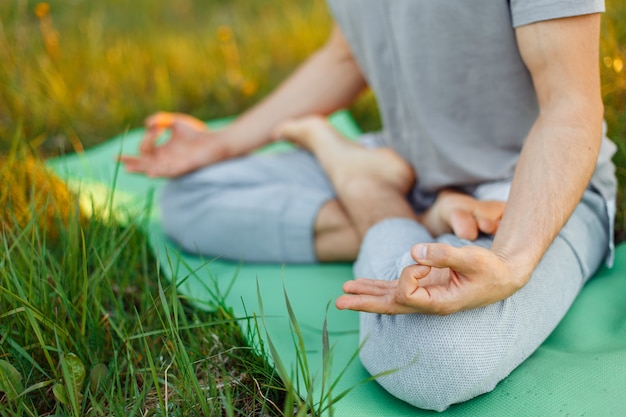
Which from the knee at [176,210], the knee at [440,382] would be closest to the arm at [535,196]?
the knee at [440,382]

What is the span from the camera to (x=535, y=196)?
3.77 ft

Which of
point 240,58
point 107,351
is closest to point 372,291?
point 107,351

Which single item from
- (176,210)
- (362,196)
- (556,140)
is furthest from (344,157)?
(556,140)

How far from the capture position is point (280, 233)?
1.75m

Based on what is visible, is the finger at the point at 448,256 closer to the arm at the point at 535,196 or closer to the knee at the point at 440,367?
the arm at the point at 535,196

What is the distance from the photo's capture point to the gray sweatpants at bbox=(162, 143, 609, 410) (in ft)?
3.74

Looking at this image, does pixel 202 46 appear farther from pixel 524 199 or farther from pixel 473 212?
pixel 524 199

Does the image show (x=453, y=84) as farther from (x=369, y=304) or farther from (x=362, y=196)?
(x=369, y=304)

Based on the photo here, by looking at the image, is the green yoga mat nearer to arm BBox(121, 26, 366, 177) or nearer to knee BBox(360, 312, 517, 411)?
knee BBox(360, 312, 517, 411)

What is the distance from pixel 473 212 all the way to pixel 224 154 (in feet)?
2.82

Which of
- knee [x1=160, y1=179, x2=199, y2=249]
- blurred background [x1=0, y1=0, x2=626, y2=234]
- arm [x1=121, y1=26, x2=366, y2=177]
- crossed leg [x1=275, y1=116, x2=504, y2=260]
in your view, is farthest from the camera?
blurred background [x1=0, y1=0, x2=626, y2=234]

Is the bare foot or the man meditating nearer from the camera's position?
the man meditating

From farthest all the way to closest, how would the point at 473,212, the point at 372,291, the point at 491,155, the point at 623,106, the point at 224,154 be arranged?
1. the point at 224,154
2. the point at 623,106
3. the point at 491,155
4. the point at 473,212
5. the point at 372,291

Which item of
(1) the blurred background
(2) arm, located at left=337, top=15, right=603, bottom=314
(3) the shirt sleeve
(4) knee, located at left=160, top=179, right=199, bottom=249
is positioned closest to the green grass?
(1) the blurred background
